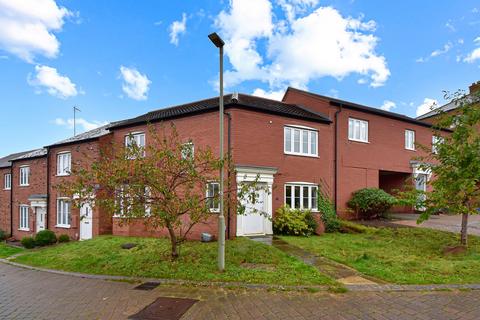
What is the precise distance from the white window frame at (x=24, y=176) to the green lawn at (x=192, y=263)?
552 inches

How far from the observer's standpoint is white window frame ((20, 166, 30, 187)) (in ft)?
76.5

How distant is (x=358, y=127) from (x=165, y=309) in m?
16.6

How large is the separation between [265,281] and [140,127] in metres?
12.0

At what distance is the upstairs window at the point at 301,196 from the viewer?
14500 millimetres

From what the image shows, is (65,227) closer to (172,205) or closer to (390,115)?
(172,205)

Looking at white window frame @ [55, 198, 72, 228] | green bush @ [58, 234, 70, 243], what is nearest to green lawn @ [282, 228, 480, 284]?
green bush @ [58, 234, 70, 243]

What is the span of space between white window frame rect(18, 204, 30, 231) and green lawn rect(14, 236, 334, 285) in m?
14.0

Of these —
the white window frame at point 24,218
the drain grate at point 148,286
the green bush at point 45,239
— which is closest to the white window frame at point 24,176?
the white window frame at point 24,218

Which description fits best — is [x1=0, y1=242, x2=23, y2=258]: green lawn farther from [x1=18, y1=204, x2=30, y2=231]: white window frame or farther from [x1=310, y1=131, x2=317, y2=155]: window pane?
[x1=310, y1=131, x2=317, y2=155]: window pane

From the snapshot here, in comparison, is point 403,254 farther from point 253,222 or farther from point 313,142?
point 313,142

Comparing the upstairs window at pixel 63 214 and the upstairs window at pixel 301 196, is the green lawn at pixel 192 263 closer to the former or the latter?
the upstairs window at pixel 301 196

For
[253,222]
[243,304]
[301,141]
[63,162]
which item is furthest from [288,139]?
[63,162]

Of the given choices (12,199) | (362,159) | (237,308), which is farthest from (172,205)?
(12,199)

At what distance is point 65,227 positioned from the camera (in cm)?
1909
